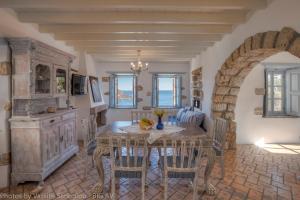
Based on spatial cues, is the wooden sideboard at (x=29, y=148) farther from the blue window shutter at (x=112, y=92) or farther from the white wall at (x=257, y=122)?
the blue window shutter at (x=112, y=92)

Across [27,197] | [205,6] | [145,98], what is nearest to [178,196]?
[27,197]

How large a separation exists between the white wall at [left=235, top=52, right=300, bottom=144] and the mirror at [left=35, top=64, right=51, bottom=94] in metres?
4.07

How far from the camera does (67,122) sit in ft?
12.6

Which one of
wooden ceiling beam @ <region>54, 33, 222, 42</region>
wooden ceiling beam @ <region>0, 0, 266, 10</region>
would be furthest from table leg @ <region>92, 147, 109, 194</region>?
wooden ceiling beam @ <region>54, 33, 222, 42</region>

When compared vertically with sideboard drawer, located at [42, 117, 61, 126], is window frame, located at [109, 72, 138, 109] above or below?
above

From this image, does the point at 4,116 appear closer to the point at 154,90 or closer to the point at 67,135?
the point at 67,135

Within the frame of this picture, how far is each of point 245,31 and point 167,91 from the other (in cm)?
439

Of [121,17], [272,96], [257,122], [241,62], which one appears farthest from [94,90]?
[272,96]

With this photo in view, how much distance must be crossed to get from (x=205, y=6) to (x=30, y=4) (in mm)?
1995

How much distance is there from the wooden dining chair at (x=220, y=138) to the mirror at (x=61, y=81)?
2.80 metres

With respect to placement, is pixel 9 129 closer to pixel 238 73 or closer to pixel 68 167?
pixel 68 167

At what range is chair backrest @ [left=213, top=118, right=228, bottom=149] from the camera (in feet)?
10.00

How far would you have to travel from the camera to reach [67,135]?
3844 mm

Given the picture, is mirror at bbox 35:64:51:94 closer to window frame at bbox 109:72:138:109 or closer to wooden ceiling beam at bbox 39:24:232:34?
wooden ceiling beam at bbox 39:24:232:34
